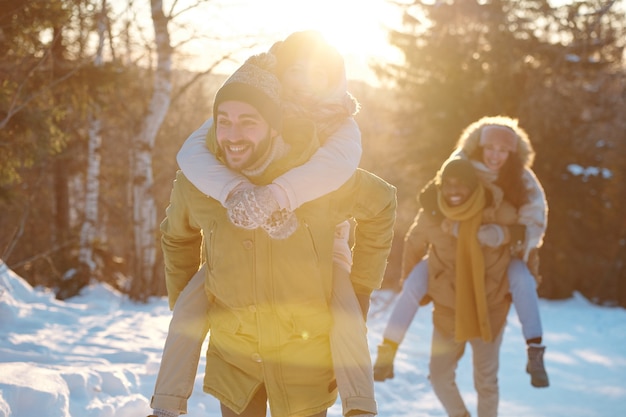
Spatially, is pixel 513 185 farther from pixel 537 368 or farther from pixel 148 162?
pixel 148 162

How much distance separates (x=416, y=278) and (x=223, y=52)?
7156 millimetres

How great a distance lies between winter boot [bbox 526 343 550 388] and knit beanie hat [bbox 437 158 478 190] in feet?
4.05

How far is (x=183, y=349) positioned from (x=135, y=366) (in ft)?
10.2

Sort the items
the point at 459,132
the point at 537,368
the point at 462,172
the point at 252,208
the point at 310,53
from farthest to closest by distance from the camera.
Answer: the point at 459,132
the point at 462,172
the point at 537,368
the point at 310,53
the point at 252,208

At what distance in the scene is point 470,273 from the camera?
4.97 meters

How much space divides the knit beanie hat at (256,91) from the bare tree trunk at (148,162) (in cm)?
822

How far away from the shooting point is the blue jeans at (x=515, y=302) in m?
4.82

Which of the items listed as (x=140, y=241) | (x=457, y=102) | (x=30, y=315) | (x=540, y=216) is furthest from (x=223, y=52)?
(x=457, y=102)

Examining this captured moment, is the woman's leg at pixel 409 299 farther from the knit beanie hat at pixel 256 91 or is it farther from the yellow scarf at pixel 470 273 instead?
the knit beanie hat at pixel 256 91

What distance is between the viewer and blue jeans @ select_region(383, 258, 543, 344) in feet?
15.8

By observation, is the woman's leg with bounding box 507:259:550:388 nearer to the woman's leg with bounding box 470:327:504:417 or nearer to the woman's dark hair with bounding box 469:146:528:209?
the woman's leg with bounding box 470:327:504:417

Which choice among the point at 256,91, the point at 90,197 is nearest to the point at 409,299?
the point at 256,91

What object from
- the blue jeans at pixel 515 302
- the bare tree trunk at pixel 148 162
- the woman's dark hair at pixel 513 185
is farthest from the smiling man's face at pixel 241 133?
the bare tree trunk at pixel 148 162

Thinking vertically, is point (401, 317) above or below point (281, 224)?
Answer: below
